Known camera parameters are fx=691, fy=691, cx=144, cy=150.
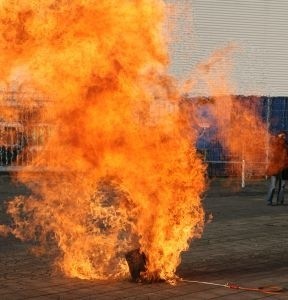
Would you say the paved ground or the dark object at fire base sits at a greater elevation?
the dark object at fire base

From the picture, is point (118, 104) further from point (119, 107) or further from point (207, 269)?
point (207, 269)

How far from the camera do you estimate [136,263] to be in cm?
759

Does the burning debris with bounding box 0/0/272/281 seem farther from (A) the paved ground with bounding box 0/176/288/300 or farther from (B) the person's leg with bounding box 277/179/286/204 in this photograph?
(B) the person's leg with bounding box 277/179/286/204

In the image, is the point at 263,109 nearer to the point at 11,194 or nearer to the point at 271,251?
the point at 11,194

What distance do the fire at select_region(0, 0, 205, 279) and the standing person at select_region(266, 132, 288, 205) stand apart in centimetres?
899

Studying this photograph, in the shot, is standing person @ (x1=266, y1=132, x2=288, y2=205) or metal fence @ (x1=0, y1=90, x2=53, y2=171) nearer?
metal fence @ (x1=0, y1=90, x2=53, y2=171)

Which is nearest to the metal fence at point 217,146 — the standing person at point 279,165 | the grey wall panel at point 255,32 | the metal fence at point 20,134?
the metal fence at point 20,134

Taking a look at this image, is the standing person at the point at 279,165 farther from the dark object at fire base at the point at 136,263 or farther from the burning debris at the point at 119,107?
the dark object at fire base at the point at 136,263

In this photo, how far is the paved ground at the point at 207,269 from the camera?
7.04 metres

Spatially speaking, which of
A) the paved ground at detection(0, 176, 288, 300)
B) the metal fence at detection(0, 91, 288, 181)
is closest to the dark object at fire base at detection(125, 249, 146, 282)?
the paved ground at detection(0, 176, 288, 300)

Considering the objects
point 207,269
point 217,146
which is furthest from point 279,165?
point 207,269

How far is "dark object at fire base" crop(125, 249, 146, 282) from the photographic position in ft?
24.8

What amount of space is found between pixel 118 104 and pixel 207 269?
2420 mm

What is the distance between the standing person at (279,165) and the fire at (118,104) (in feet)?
29.5
